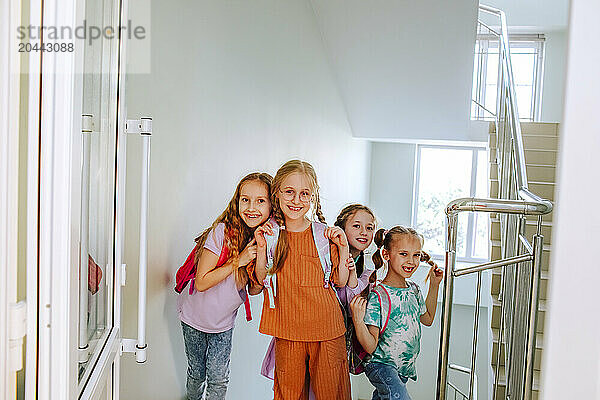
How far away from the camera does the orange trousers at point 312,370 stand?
2.61 metres

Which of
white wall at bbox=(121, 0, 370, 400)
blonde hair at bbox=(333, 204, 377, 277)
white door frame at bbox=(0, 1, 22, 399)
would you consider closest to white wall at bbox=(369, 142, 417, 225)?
white wall at bbox=(121, 0, 370, 400)

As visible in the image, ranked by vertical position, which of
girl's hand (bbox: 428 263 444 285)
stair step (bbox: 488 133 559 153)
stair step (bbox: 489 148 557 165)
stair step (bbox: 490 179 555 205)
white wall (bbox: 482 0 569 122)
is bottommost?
girl's hand (bbox: 428 263 444 285)

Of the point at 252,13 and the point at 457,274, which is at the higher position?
the point at 252,13

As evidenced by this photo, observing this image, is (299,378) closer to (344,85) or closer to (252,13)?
(252,13)

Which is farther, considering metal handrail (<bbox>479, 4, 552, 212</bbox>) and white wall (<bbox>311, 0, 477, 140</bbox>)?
white wall (<bbox>311, 0, 477, 140</bbox>)

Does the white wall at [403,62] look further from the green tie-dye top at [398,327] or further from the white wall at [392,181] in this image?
the green tie-dye top at [398,327]

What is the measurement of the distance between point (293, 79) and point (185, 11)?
1184mm

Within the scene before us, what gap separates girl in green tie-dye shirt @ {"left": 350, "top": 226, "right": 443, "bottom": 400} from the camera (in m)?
2.64

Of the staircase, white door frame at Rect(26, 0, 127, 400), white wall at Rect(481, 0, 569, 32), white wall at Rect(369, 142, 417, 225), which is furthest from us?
white wall at Rect(481, 0, 569, 32)

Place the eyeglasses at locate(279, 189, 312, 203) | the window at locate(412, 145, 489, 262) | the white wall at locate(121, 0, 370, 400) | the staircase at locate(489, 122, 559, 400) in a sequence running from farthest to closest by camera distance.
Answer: the window at locate(412, 145, 489, 262), the staircase at locate(489, 122, 559, 400), the eyeglasses at locate(279, 189, 312, 203), the white wall at locate(121, 0, 370, 400)

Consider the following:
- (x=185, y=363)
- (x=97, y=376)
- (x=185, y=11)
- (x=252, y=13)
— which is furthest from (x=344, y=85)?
(x=97, y=376)

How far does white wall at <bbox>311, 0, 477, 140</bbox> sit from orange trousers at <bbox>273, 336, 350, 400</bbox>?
2021 millimetres

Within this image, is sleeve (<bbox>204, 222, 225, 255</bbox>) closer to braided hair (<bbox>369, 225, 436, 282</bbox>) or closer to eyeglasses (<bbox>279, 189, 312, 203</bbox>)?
eyeglasses (<bbox>279, 189, 312, 203</bbox>)

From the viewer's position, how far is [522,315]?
2.35 meters
